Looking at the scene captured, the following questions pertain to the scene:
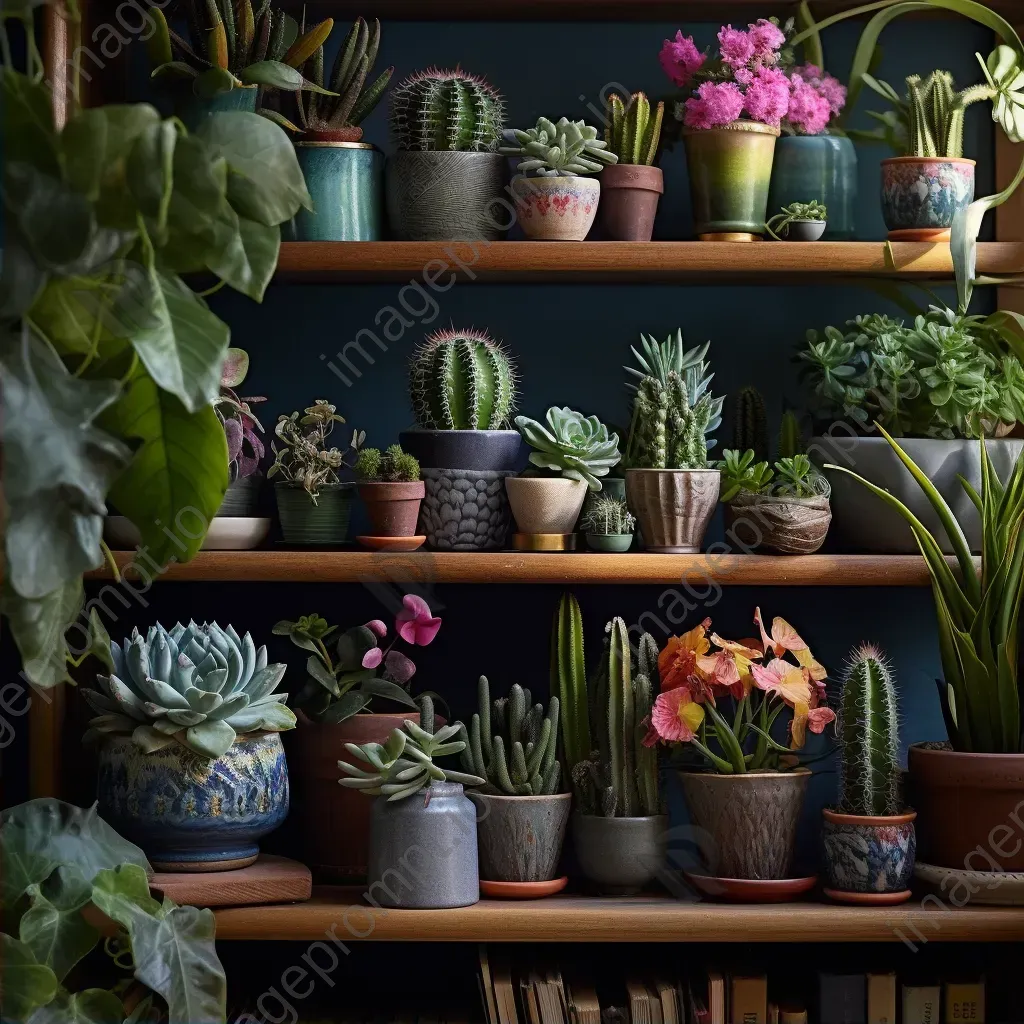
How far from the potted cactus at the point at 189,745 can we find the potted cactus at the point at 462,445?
308 mm

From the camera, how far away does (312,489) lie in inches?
72.6

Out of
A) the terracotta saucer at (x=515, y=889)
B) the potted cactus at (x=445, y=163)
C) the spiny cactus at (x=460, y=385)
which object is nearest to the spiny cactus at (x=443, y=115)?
the potted cactus at (x=445, y=163)

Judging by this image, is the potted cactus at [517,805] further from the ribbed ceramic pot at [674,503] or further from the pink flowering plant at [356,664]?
the ribbed ceramic pot at [674,503]

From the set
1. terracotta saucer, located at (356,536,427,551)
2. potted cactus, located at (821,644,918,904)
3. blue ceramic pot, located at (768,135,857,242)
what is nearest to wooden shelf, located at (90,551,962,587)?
terracotta saucer, located at (356,536,427,551)

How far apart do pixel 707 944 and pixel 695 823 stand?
360mm

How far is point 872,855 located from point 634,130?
3.36 feet

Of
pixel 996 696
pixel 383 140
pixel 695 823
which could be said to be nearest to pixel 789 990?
pixel 695 823

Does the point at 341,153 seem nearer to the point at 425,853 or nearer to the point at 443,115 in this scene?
the point at 443,115

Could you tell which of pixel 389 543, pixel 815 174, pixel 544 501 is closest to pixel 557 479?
pixel 544 501

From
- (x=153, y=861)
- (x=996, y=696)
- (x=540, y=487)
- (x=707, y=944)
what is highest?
(x=540, y=487)

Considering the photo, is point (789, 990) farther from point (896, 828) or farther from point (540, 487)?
point (540, 487)

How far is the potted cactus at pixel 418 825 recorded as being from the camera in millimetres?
1708

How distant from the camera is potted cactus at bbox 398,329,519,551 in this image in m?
1.84

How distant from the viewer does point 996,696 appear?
5.82 ft
